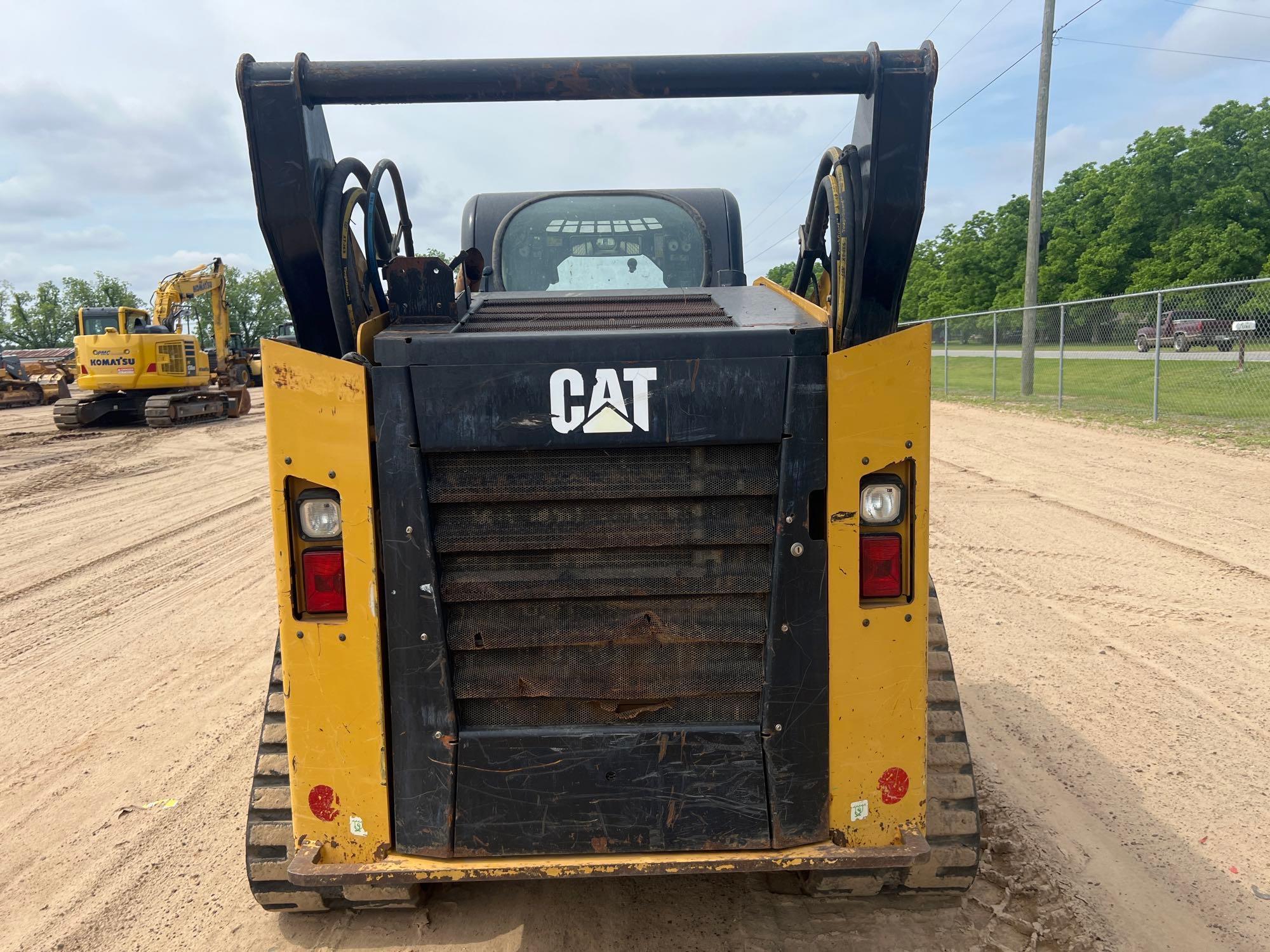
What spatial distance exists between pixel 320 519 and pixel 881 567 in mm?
1464

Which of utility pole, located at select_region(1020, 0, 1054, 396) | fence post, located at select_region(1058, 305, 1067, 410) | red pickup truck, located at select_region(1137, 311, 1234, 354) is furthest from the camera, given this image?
utility pole, located at select_region(1020, 0, 1054, 396)

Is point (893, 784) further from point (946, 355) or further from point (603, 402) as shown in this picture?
point (946, 355)

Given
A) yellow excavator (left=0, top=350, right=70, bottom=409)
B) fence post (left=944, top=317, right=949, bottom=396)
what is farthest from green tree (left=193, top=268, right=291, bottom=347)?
fence post (left=944, top=317, right=949, bottom=396)

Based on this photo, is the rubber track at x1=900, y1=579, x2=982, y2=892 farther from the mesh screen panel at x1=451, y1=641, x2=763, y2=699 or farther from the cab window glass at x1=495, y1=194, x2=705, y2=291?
the cab window glass at x1=495, y1=194, x2=705, y2=291

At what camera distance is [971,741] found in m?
4.02

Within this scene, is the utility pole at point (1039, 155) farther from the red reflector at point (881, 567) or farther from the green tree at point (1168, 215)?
the red reflector at point (881, 567)

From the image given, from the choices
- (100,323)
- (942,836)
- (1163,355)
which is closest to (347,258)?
(942,836)

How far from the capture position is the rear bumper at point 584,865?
2.39 meters

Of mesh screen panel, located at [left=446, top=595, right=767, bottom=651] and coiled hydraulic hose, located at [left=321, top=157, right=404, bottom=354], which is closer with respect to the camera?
mesh screen panel, located at [left=446, top=595, right=767, bottom=651]

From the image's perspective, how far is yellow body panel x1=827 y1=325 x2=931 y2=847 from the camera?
2309 mm

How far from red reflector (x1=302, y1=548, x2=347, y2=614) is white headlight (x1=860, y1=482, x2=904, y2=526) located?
1.36 meters

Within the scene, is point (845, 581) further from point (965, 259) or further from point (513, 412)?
point (965, 259)

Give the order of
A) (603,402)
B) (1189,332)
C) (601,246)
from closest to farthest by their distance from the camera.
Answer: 1. (603,402)
2. (601,246)
3. (1189,332)

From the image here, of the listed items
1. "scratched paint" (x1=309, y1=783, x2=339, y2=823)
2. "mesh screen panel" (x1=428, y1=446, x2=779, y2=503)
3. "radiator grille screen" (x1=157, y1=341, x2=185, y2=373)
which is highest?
"radiator grille screen" (x1=157, y1=341, x2=185, y2=373)
